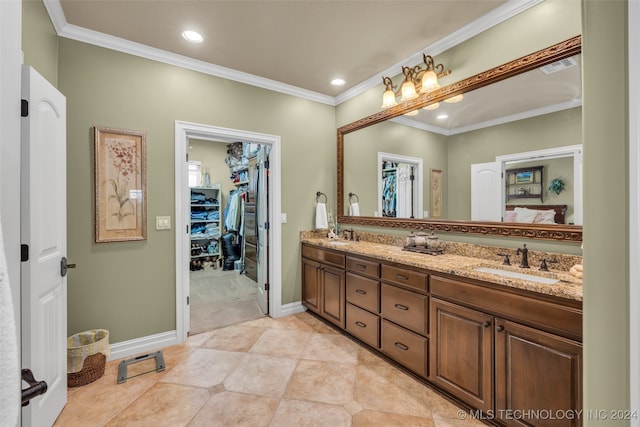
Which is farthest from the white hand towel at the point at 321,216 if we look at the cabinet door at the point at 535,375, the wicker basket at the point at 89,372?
the wicker basket at the point at 89,372

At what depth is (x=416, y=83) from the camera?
267 centimetres

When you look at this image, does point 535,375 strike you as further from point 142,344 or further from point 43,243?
point 142,344

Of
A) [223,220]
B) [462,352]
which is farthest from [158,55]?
[223,220]

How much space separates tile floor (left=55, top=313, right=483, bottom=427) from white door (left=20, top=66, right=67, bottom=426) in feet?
1.23

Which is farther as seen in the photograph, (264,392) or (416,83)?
(416,83)

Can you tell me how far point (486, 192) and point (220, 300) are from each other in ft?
11.3

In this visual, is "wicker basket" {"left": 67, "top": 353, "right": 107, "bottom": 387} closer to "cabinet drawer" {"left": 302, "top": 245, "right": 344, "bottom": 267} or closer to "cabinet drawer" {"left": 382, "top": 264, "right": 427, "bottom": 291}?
"cabinet drawer" {"left": 302, "top": 245, "right": 344, "bottom": 267}

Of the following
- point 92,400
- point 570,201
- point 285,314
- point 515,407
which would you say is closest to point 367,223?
point 285,314

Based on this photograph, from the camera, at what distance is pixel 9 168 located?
23.1 inches

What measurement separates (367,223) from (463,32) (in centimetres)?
198

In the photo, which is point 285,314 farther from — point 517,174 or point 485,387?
point 517,174

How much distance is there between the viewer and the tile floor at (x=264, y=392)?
1812mm

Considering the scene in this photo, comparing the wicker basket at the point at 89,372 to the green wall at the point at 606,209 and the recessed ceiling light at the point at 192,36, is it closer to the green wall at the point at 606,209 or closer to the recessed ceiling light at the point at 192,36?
the recessed ceiling light at the point at 192,36

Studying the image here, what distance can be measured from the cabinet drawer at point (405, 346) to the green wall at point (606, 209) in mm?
1380
